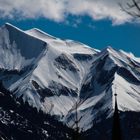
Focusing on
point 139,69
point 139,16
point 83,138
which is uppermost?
point 139,16

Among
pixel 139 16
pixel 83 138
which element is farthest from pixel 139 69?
pixel 83 138

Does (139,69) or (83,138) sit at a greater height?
(139,69)

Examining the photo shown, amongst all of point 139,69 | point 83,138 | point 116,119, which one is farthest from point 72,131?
point 139,69

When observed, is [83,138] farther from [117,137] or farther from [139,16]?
[139,16]

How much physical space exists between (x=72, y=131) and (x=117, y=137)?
9.18 metres

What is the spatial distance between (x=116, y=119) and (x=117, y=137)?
6.90 feet

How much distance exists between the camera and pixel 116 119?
62469 mm

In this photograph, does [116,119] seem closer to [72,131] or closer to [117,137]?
[117,137]

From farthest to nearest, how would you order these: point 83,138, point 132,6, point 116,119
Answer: point 116,119
point 83,138
point 132,6

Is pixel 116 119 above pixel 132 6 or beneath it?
beneath

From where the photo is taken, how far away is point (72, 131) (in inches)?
2188

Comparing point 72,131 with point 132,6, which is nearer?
point 132,6

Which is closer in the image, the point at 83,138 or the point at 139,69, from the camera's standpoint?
the point at 139,69

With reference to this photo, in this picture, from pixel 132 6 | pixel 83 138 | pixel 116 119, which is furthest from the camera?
pixel 116 119
